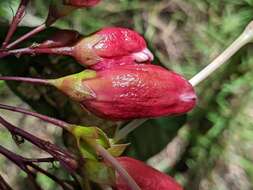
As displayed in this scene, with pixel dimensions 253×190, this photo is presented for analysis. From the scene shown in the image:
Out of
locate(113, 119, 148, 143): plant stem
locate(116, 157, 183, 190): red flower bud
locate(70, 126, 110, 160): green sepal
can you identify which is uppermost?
locate(70, 126, 110, 160): green sepal

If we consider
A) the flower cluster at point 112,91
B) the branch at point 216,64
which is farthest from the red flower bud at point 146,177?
the branch at point 216,64

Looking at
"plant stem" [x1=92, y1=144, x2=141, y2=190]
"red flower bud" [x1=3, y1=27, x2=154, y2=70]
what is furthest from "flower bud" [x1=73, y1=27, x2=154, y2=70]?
"plant stem" [x1=92, y1=144, x2=141, y2=190]

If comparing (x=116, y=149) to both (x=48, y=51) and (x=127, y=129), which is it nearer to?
(x=48, y=51)

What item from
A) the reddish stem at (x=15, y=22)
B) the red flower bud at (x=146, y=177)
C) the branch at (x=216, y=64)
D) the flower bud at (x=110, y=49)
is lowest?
the branch at (x=216, y=64)

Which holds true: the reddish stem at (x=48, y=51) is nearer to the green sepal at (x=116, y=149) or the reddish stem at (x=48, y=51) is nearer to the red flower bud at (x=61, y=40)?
the red flower bud at (x=61, y=40)

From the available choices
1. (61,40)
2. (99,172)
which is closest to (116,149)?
(99,172)

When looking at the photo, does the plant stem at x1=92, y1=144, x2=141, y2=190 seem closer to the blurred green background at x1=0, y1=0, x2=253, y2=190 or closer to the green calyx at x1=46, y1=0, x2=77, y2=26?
the green calyx at x1=46, y1=0, x2=77, y2=26
